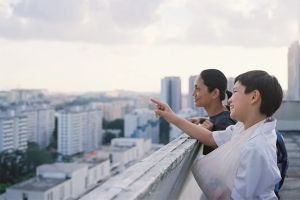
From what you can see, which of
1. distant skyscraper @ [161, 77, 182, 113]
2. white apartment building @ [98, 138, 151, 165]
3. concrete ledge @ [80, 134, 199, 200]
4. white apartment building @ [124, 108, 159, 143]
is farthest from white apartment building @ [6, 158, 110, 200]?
concrete ledge @ [80, 134, 199, 200]

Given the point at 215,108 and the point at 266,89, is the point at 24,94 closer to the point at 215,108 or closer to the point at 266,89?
the point at 215,108

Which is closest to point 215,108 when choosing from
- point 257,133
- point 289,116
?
point 257,133

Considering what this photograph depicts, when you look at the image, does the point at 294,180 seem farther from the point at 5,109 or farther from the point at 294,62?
the point at 5,109

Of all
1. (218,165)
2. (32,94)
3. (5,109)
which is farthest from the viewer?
(32,94)

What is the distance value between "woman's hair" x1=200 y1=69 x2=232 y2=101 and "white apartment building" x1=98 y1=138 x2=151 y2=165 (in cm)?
4292

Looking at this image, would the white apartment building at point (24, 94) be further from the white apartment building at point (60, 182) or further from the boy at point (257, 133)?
the boy at point (257, 133)

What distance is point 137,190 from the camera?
0.84 m

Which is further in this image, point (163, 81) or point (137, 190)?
point (163, 81)

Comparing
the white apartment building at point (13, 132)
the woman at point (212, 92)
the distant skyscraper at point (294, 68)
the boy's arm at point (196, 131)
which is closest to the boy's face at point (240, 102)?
the boy's arm at point (196, 131)

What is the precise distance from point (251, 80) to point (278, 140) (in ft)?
0.71

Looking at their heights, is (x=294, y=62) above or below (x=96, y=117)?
above

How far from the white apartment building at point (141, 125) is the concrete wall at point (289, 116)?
162 ft

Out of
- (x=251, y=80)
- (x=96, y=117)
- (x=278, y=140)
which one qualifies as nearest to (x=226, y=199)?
(x=278, y=140)

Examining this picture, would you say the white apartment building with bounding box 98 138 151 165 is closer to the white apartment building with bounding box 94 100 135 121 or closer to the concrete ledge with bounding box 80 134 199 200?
the white apartment building with bounding box 94 100 135 121
